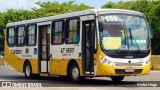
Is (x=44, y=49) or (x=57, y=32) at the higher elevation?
(x=57, y=32)

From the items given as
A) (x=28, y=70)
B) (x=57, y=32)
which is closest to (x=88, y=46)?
(x=57, y=32)

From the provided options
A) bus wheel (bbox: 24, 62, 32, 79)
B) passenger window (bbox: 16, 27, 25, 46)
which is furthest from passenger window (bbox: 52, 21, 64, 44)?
passenger window (bbox: 16, 27, 25, 46)

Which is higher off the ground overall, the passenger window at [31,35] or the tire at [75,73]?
the passenger window at [31,35]

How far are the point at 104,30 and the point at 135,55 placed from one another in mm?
1542

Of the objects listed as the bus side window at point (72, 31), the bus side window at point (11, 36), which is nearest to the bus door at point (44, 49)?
the bus side window at point (72, 31)

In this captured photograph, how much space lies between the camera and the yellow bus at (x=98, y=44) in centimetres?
1703

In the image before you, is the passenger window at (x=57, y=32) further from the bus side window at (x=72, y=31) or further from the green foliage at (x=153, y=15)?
the green foliage at (x=153, y=15)

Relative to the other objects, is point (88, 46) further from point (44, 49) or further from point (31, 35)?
point (31, 35)

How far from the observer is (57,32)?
795 inches

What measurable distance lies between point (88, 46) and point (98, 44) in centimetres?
89

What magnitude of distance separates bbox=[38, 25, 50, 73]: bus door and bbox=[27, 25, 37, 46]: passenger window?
65cm

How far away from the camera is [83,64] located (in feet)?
58.9

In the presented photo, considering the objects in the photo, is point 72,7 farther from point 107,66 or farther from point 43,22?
point 107,66

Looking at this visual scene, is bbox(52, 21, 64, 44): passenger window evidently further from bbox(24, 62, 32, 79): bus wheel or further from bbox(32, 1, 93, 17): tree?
bbox(32, 1, 93, 17): tree
